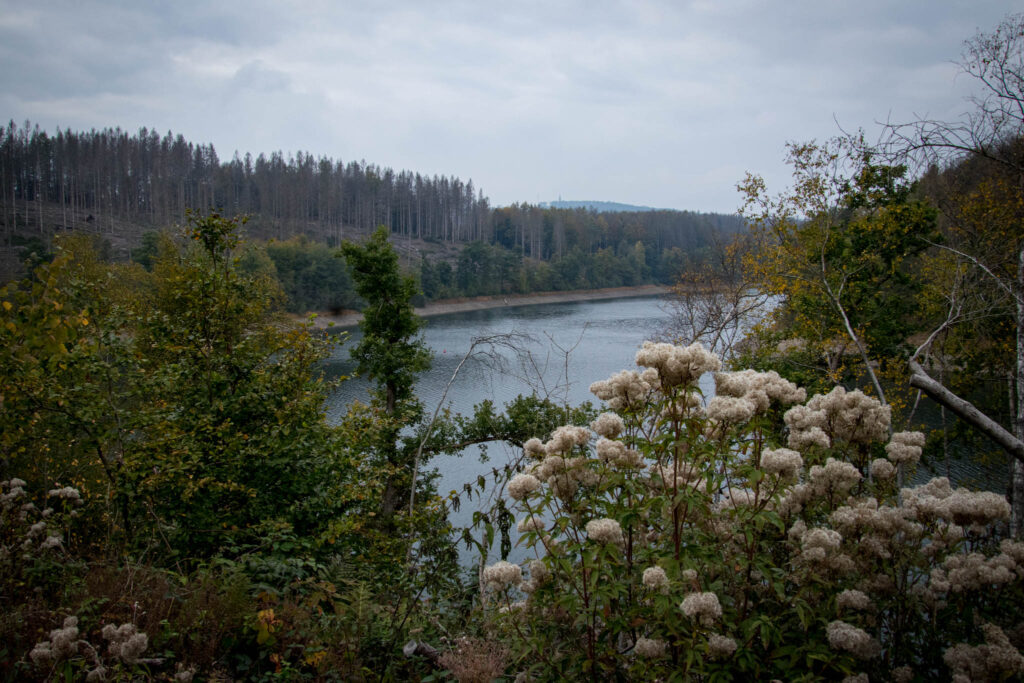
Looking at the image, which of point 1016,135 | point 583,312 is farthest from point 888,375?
point 583,312

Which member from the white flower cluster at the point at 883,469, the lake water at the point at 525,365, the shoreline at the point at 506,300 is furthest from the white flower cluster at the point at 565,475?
the shoreline at the point at 506,300

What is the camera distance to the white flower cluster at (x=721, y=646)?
178cm

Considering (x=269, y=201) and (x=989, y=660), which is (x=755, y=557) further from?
(x=269, y=201)

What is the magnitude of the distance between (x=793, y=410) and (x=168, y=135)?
101950 millimetres

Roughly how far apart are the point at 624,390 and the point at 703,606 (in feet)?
2.74

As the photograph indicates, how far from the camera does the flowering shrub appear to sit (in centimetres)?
180

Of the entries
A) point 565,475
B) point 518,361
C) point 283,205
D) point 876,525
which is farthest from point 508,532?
point 283,205

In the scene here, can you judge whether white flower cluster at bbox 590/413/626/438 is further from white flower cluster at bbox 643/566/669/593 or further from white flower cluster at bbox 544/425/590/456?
white flower cluster at bbox 643/566/669/593

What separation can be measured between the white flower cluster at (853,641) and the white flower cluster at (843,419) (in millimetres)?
667

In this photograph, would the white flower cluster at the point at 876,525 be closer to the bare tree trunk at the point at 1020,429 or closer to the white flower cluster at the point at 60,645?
the white flower cluster at the point at 60,645

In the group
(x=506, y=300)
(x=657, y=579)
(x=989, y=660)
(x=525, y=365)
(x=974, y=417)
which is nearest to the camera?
(x=989, y=660)

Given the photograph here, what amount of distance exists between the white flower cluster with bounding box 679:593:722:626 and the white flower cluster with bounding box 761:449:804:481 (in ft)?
1.54

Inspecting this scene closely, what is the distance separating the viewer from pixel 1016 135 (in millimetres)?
5375

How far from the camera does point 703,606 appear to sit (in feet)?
5.64
